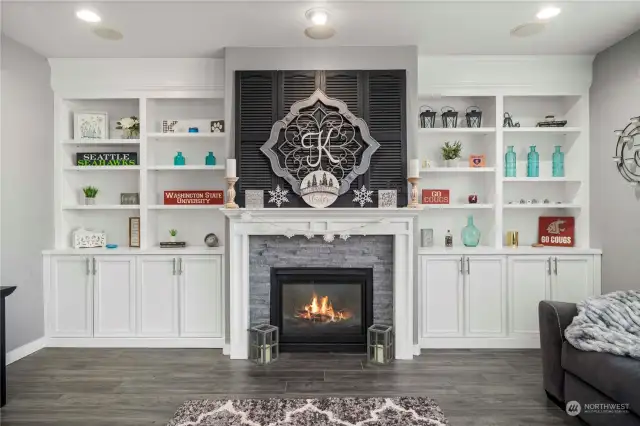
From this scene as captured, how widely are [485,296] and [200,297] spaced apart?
2.61 m

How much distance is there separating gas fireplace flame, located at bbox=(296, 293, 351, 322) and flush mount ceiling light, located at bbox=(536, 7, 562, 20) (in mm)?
2783

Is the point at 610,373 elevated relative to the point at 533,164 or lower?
lower

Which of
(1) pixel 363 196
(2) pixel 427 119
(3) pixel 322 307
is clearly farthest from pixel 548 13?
(3) pixel 322 307

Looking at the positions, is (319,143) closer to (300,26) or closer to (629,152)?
(300,26)

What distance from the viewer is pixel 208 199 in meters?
4.06

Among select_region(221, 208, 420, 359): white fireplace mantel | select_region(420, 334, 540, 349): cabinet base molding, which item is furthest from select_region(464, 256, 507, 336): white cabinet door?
select_region(221, 208, 420, 359): white fireplace mantel

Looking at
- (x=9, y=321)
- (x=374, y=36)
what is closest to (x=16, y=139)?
(x=9, y=321)

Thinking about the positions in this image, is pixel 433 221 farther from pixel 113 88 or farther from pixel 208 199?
pixel 113 88

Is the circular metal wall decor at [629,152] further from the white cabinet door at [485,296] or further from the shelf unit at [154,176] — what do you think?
the shelf unit at [154,176]

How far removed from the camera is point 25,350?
3.61 metres

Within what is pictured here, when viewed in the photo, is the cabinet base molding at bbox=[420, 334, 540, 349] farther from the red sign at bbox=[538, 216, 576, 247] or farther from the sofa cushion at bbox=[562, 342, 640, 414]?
the sofa cushion at bbox=[562, 342, 640, 414]

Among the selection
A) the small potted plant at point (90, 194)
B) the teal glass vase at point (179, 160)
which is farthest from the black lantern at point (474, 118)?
the small potted plant at point (90, 194)

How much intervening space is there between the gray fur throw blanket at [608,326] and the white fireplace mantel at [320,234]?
133 centimetres

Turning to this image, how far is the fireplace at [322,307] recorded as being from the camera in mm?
3691
